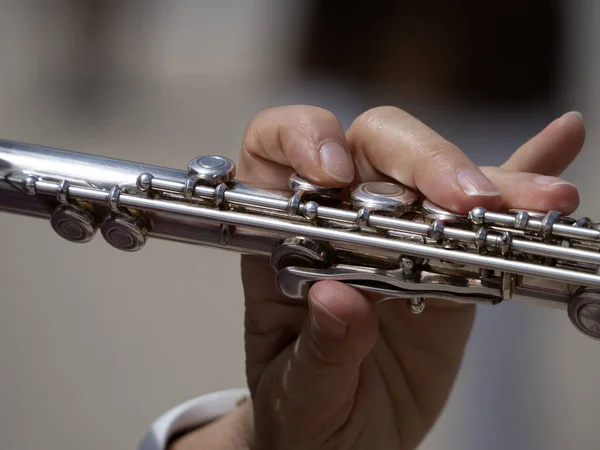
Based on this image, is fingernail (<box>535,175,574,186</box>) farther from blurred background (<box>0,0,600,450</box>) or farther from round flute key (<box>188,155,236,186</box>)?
blurred background (<box>0,0,600,450</box>)

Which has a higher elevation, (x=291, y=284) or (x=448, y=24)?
(x=448, y=24)

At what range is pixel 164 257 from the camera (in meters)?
1.52

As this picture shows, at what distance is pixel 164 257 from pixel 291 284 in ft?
3.37

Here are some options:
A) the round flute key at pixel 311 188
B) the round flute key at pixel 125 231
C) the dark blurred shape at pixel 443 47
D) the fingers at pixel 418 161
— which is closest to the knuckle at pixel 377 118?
the fingers at pixel 418 161

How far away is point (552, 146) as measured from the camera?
0.69 meters

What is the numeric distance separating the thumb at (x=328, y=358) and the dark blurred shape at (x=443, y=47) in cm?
141

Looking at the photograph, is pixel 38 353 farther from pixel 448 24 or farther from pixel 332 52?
pixel 448 24

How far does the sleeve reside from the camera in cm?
81

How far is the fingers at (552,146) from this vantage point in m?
0.69

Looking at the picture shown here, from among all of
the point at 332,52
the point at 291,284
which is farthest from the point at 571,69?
the point at 291,284

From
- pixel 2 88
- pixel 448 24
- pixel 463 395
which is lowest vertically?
pixel 463 395

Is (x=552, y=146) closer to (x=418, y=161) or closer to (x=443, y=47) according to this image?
(x=418, y=161)

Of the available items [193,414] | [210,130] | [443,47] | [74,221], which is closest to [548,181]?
[74,221]

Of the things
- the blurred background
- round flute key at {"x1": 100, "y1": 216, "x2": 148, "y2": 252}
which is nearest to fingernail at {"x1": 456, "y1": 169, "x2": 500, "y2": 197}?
round flute key at {"x1": 100, "y1": 216, "x2": 148, "y2": 252}
